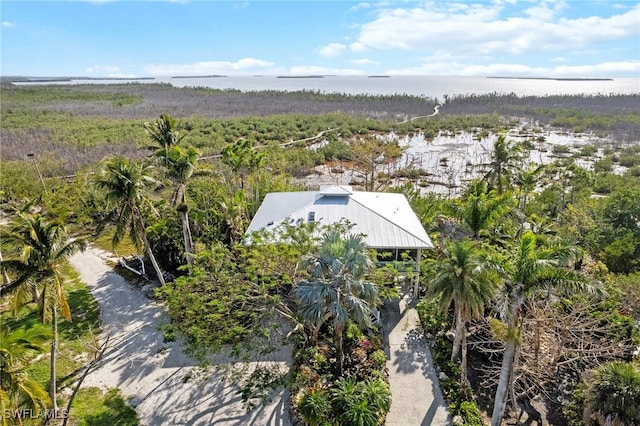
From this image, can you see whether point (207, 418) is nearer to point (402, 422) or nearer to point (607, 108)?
point (402, 422)

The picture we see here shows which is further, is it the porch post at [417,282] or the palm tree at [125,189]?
the porch post at [417,282]

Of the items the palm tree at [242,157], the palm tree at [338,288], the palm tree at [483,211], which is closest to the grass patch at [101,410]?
the palm tree at [338,288]

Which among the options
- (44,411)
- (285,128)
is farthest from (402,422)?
(285,128)

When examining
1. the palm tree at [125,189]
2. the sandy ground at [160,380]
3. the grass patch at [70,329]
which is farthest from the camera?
the palm tree at [125,189]

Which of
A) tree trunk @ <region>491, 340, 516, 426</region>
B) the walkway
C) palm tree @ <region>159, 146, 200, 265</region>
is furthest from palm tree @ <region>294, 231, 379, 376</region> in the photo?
palm tree @ <region>159, 146, 200, 265</region>

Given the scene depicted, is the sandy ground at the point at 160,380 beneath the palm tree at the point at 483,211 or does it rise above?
beneath

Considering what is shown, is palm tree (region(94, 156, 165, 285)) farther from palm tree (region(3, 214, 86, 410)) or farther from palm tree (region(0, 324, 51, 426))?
palm tree (region(0, 324, 51, 426))

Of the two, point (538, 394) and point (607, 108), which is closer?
point (538, 394)

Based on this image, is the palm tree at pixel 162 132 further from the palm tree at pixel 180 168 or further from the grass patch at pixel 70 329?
the grass patch at pixel 70 329
